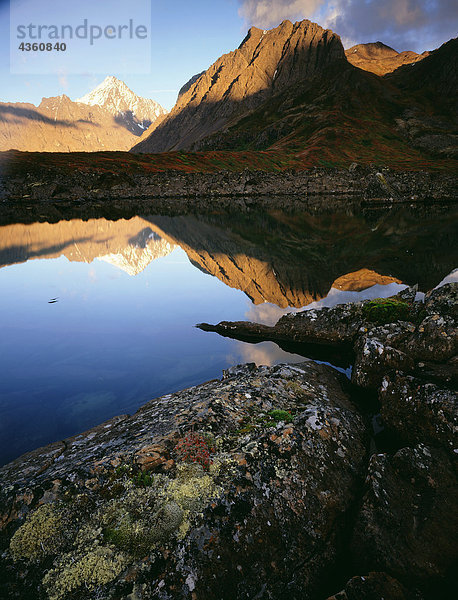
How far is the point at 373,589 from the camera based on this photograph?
147 inches

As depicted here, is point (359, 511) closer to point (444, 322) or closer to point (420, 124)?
point (444, 322)

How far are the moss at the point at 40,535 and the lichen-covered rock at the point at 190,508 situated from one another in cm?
1

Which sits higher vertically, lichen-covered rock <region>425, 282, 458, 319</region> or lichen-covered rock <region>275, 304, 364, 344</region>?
lichen-covered rock <region>425, 282, 458, 319</region>

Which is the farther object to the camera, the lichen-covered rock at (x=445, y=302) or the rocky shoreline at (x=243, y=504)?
the lichen-covered rock at (x=445, y=302)

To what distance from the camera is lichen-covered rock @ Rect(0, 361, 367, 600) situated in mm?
3871

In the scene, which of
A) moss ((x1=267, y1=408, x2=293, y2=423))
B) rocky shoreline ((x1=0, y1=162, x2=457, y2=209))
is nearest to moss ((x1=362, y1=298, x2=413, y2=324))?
moss ((x1=267, y1=408, x2=293, y2=423))

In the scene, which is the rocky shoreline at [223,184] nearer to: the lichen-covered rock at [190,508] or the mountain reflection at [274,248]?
the mountain reflection at [274,248]

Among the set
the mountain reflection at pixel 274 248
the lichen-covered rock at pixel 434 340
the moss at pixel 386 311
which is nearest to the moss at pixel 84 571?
the lichen-covered rock at pixel 434 340

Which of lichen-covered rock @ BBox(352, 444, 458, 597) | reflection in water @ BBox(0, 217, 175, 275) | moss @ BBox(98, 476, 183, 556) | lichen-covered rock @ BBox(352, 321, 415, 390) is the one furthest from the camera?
reflection in water @ BBox(0, 217, 175, 275)

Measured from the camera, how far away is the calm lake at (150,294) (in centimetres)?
988

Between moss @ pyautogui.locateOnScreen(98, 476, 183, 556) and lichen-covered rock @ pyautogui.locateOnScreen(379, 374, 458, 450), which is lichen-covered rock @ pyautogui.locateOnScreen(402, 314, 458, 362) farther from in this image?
moss @ pyautogui.locateOnScreen(98, 476, 183, 556)

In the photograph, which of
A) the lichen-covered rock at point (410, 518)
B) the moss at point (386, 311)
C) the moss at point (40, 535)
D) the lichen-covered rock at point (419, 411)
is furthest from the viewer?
the moss at point (386, 311)

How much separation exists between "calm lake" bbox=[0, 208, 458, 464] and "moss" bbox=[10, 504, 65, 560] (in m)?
3.86

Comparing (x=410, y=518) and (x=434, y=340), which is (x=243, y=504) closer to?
(x=410, y=518)
